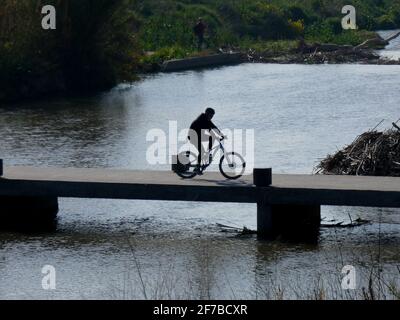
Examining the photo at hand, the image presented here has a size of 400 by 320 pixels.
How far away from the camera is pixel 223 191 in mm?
23094

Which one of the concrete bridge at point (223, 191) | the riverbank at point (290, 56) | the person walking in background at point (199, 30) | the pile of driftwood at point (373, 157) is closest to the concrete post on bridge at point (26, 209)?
the concrete bridge at point (223, 191)

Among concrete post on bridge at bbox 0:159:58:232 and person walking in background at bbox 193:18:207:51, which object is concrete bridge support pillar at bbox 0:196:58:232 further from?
person walking in background at bbox 193:18:207:51

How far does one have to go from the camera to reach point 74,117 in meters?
44.1

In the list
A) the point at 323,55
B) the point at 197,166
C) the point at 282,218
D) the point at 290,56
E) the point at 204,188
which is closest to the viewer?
the point at 204,188

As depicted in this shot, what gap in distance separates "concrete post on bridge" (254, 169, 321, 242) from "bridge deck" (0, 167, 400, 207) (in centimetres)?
12

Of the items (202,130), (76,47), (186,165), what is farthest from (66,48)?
(202,130)

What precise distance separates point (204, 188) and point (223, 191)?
1.33ft

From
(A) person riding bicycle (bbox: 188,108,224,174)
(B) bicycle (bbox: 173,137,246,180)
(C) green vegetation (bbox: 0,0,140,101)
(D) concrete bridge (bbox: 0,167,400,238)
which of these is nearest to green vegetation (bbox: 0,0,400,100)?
(C) green vegetation (bbox: 0,0,140,101)

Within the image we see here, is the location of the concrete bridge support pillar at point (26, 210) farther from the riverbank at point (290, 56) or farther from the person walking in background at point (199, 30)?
the person walking in background at point (199, 30)

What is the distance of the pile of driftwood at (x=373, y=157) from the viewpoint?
26406 mm

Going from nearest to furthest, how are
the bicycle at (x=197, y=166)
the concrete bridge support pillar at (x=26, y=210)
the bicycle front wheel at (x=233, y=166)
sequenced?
1. the bicycle front wheel at (x=233, y=166)
2. the bicycle at (x=197, y=166)
3. the concrete bridge support pillar at (x=26, y=210)

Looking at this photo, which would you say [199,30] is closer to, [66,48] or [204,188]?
[66,48]

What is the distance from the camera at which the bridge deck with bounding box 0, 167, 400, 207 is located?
22.6 meters

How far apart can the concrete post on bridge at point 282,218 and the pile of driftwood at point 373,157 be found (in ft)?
9.53
